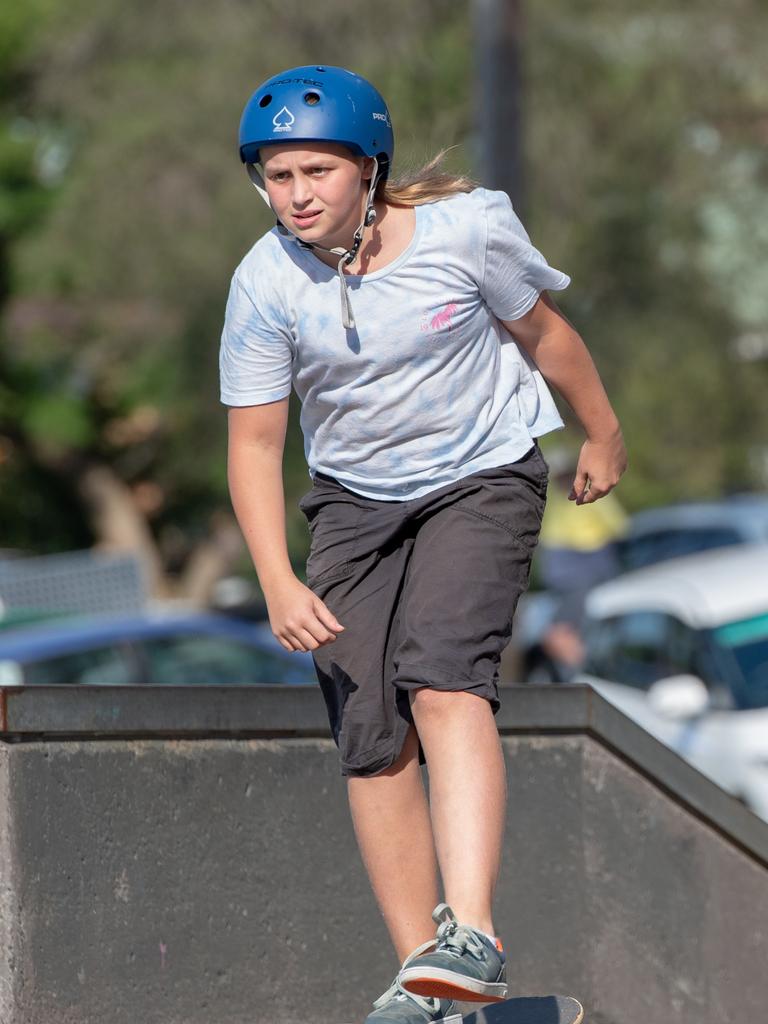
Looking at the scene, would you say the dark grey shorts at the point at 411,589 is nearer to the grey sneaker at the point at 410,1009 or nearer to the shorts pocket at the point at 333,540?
the shorts pocket at the point at 333,540

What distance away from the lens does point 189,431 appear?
24422mm

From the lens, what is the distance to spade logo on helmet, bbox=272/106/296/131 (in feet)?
11.0

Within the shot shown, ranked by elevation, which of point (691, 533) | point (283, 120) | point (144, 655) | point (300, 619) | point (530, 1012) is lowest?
point (530, 1012)

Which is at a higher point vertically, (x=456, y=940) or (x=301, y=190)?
(x=301, y=190)

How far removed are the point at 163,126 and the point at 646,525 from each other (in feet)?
24.1

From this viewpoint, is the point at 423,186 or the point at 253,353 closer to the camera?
the point at 253,353

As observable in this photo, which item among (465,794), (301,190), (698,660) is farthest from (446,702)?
(698,660)

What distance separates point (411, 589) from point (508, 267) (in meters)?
0.68

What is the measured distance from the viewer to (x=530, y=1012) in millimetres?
3535

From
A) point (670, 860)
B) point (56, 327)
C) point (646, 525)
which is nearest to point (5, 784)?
point (670, 860)

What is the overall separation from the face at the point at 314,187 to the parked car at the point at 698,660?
463cm

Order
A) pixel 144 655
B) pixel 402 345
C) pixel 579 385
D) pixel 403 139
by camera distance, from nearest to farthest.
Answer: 1. pixel 402 345
2. pixel 579 385
3. pixel 144 655
4. pixel 403 139

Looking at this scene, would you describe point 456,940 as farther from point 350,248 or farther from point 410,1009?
point 350,248

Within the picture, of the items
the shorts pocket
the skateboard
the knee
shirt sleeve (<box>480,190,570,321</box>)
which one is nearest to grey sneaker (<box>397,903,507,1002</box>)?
the skateboard
